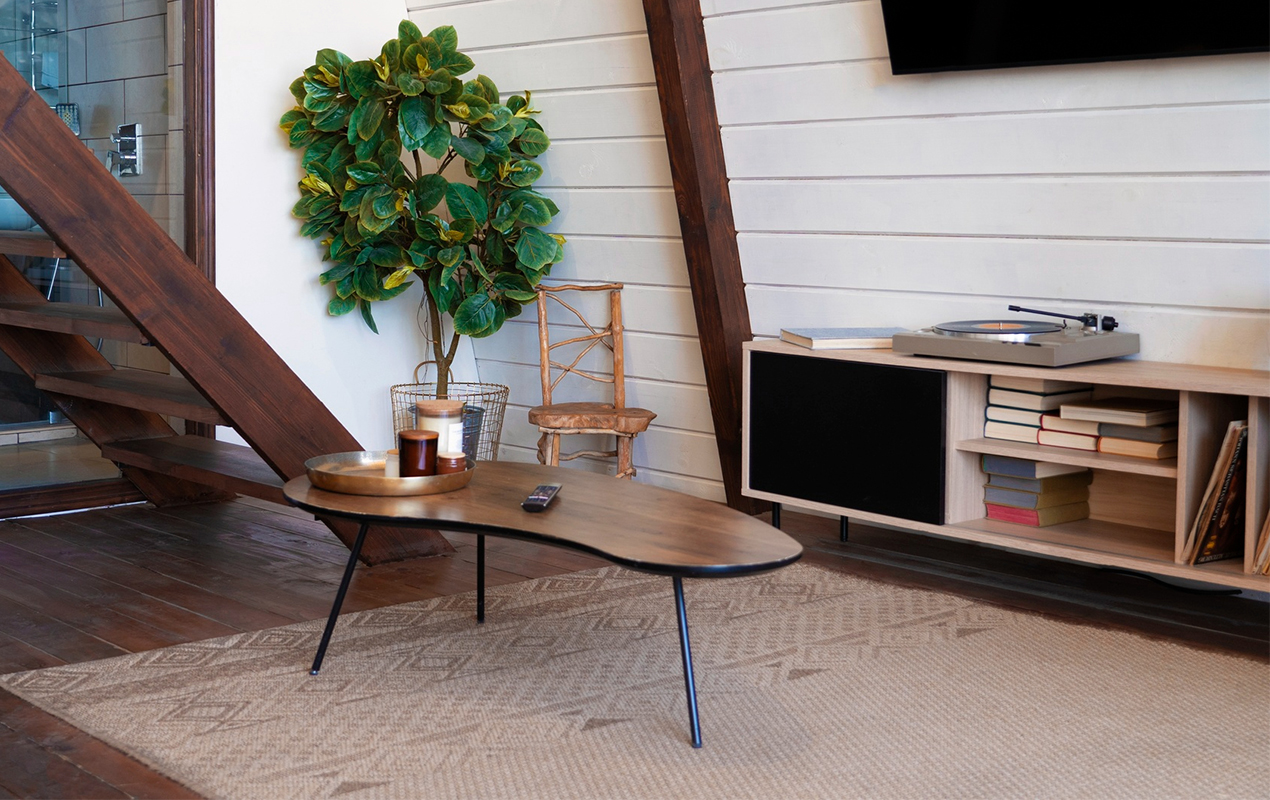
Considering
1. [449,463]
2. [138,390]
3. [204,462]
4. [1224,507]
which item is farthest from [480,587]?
[1224,507]

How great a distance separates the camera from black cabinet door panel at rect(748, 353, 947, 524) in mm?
2910

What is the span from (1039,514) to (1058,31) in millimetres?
1125

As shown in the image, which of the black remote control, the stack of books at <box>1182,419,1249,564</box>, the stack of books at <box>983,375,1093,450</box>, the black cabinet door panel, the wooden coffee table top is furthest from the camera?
the black cabinet door panel

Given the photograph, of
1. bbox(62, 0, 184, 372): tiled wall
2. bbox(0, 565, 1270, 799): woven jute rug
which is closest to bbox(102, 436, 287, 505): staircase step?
bbox(62, 0, 184, 372): tiled wall

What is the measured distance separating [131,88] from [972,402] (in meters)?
2.62

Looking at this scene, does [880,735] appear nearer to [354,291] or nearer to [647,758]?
[647,758]

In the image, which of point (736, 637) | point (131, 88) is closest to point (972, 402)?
point (736, 637)

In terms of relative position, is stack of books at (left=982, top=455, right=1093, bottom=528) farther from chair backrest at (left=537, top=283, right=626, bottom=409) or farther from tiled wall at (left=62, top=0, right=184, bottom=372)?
tiled wall at (left=62, top=0, right=184, bottom=372)

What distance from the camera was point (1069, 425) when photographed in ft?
9.11

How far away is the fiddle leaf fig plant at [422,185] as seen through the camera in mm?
3777

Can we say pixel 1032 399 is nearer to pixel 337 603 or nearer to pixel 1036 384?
pixel 1036 384

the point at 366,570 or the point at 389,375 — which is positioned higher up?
the point at 389,375

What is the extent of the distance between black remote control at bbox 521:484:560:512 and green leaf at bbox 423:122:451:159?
5.90 ft

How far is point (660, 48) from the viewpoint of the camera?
135 inches
